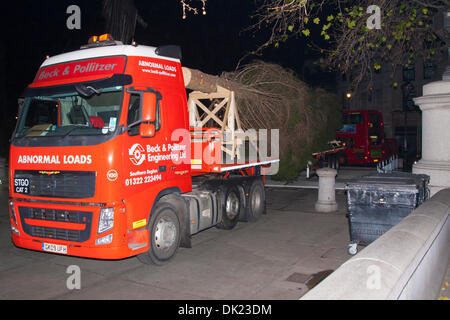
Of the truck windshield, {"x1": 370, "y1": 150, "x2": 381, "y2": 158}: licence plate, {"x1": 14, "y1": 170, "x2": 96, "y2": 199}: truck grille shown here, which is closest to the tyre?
{"x1": 14, "y1": 170, "x2": 96, "y2": 199}: truck grille

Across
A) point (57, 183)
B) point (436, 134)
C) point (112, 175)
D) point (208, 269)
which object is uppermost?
point (436, 134)

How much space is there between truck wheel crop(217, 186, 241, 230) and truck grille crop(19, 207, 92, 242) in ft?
11.9

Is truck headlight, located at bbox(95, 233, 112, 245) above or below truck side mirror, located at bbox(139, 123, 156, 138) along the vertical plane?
below

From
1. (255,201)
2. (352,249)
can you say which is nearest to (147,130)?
(352,249)

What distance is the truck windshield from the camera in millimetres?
6203

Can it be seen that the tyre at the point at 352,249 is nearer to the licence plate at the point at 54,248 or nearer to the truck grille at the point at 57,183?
the truck grille at the point at 57,183

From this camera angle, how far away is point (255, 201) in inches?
407

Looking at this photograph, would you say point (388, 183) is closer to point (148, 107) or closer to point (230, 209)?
point (230, 209)

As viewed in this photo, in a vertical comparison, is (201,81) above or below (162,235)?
above

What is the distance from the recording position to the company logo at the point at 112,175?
566 centimetres

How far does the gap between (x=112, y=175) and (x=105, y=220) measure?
643mm

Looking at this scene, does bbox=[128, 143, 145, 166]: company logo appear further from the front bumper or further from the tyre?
the tyre

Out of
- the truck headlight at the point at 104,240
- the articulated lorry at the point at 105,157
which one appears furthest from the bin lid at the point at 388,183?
the truck headlight at the point at 104,240
